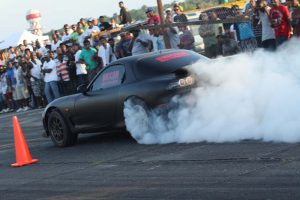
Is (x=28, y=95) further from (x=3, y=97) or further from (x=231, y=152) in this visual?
(x=231, y=152)

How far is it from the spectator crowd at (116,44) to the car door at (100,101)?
4.63m

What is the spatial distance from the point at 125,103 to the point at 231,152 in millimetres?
2764

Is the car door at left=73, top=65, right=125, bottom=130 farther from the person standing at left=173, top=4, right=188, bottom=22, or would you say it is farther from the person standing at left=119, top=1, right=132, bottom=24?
the person standing at left=119, top=1, right=132, bottom=24

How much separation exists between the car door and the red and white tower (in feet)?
184

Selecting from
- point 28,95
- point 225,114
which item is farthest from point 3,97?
point 225,114

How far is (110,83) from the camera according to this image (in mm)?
11078

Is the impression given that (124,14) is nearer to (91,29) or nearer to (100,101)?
(91,29)

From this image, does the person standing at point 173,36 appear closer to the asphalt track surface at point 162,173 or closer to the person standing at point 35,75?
the asphalt track surface at point 162,173

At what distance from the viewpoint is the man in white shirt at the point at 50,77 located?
20.9m

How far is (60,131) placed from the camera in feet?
39.8

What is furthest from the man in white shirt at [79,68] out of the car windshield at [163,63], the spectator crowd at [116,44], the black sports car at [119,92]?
the car windshield at [163,63]

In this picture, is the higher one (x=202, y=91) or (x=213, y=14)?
(x=213, y=14)

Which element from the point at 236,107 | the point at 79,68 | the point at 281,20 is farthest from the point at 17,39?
the point at 236,107

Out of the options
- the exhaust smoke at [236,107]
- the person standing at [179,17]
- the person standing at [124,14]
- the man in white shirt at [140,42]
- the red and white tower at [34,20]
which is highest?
the red and white tower at [34,20]
